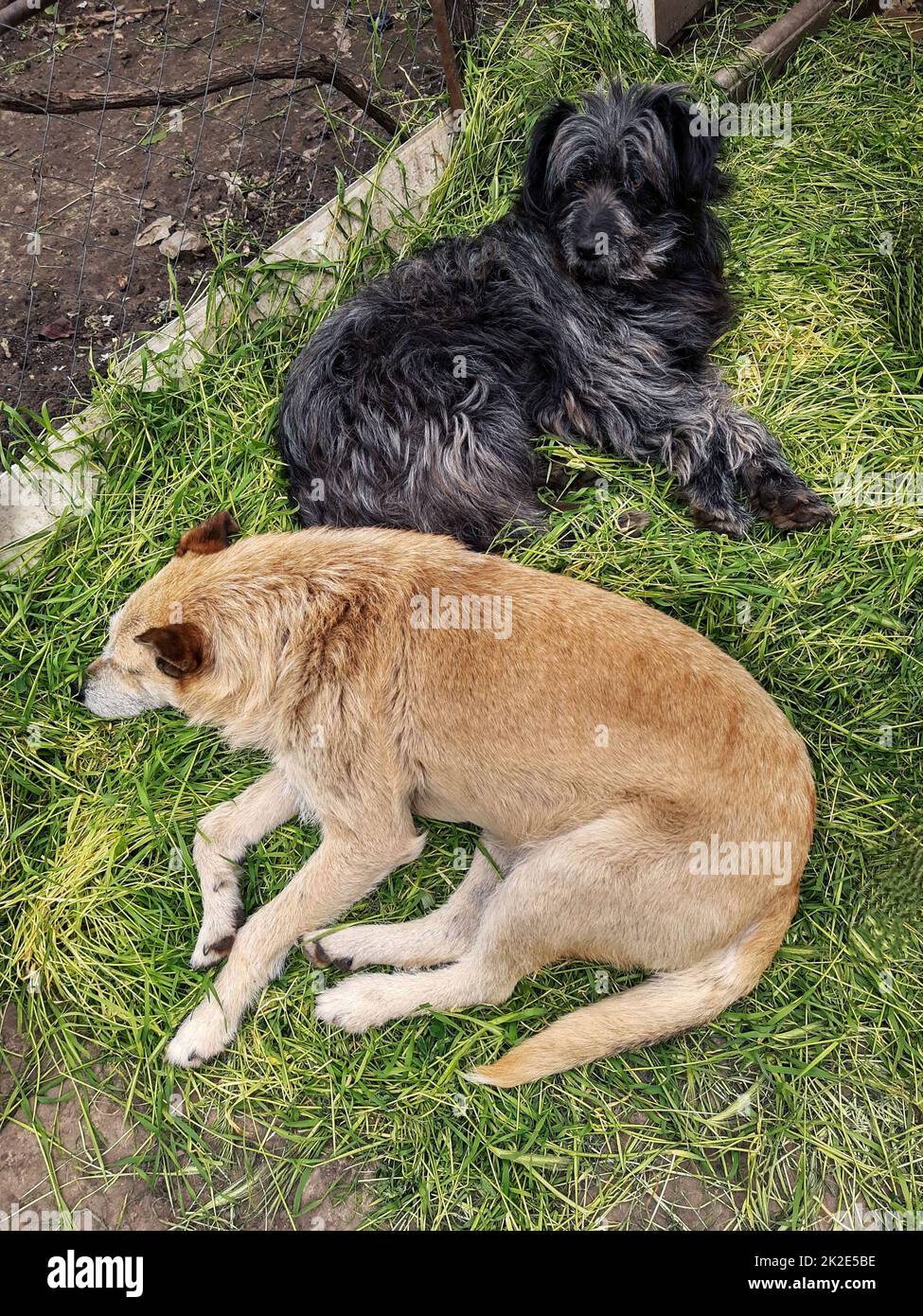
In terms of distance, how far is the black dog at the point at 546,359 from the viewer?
14.5 feet

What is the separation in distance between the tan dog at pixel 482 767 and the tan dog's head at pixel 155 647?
1 centimetres

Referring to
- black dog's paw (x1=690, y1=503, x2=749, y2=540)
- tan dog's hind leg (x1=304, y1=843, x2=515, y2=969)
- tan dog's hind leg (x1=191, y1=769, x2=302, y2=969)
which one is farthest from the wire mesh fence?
tan dog's hind leg (x1=304, y1=843, x2=515, y2=969)

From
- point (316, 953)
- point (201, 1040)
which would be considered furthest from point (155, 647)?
point (201, 1040)

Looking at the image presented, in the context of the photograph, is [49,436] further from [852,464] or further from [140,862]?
[852,464]

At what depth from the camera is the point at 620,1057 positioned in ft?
11.9

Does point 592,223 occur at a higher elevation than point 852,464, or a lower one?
higher

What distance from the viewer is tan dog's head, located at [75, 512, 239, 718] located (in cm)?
349

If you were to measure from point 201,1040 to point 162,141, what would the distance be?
539cm

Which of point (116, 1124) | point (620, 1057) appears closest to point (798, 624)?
point (620, 1057)

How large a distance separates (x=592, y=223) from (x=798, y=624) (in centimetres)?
206

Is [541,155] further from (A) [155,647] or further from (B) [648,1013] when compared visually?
(B) [648,1013]

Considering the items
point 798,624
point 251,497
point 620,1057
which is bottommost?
point 620,1057

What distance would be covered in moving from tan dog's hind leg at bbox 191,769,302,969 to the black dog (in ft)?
4.21

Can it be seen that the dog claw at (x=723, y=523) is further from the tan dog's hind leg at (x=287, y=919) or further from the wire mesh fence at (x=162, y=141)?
the wire mesh fence at (x=162, y=141)
